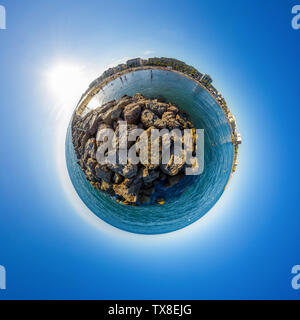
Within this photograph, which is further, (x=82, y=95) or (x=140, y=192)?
(x=82, y=95)

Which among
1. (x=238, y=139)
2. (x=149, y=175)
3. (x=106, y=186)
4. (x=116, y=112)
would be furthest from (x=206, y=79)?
(x=106, y=186)

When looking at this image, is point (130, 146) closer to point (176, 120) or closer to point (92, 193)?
point (176, 120)

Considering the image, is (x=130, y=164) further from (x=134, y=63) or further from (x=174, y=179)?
(x=134, y=63)

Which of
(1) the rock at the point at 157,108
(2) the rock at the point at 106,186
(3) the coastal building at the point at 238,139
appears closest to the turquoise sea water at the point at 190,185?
(3) the coastal building at the point at 238,139

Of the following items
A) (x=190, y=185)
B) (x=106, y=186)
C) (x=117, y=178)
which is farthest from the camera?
(x=190, y=185)

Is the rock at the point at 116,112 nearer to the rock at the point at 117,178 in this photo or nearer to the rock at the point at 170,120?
the rock at the point at 170,120

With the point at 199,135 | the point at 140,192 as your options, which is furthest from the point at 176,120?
the point at 140,192

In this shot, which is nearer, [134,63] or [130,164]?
[130,164]
